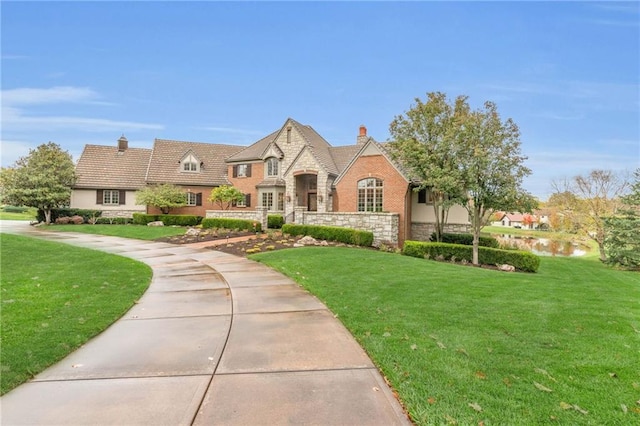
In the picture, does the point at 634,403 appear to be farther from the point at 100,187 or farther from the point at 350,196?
the point at 100,187

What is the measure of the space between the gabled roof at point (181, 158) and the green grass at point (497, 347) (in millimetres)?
28660

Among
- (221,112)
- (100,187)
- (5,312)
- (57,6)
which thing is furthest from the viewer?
(221,112)

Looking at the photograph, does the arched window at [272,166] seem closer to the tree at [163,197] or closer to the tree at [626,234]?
the tree at [163,197]

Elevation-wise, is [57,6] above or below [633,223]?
above

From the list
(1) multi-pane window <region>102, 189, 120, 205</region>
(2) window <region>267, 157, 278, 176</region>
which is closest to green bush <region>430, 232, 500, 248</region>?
(2) window <region>267, 157, 278, 176</region>

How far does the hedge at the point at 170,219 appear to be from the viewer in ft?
95.6

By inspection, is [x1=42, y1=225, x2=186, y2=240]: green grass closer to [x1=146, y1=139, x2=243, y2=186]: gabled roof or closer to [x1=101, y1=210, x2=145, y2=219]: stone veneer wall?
[x1=101, y1=210, x2=145, y2=219]: stone veneer wall

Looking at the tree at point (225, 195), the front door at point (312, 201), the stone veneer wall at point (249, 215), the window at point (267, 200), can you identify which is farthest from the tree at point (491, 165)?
the tree at point (225, 195)

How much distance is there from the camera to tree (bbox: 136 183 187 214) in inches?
1193

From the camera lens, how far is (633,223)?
899 inches

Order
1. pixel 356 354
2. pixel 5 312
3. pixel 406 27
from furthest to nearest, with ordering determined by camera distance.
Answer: pixel 406 27, pixel 5 312, pixel 356 354

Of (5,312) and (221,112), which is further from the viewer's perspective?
(221,112)

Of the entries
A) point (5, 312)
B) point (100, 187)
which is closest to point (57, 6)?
point (5, 312)

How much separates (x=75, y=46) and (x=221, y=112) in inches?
748
